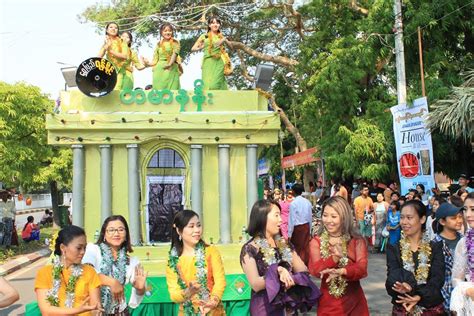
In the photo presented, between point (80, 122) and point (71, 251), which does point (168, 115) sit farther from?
point (71, 251)

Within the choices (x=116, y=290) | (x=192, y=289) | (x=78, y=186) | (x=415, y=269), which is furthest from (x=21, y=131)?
(x=415, y=269)

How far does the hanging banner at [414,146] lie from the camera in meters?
12.5

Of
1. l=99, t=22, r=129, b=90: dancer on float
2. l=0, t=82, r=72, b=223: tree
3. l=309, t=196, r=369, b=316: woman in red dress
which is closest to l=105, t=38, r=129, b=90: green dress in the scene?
l=99, t=22, r=129, b=90: dancer on float

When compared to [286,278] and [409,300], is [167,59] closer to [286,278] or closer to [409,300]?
[286,278]

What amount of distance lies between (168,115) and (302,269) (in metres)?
4.85

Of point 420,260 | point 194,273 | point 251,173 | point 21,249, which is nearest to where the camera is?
point 420,260

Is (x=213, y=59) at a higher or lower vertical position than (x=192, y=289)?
higher

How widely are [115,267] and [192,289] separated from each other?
728mm

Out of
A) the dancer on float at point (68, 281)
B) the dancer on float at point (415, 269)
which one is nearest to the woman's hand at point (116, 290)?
the dancer on float at point (68, 281)

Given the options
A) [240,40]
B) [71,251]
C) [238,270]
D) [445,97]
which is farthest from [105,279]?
[240,40]

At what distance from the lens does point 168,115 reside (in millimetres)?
8695

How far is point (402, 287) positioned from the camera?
13.6 ft

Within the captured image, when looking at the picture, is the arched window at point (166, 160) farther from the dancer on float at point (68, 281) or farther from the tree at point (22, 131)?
the tree at point (22, 131)

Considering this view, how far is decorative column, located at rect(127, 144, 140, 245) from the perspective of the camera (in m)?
8.75
